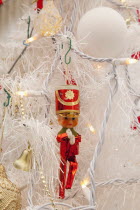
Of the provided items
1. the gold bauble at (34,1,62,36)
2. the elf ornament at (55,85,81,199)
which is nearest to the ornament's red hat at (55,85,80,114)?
the elf ornament at (55,85,81,199)

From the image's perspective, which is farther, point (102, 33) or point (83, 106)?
point (83, 106)

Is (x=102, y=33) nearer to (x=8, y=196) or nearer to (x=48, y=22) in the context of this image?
(x=48, y=22)

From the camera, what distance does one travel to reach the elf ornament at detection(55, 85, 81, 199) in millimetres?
552

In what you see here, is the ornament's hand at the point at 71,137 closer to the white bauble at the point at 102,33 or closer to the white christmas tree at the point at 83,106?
the white christmas tree at the point at 83,106

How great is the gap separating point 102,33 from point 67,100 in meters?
0.15

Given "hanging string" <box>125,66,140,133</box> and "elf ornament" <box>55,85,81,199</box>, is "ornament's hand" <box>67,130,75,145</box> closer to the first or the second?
"elf ornament" <box>55,85,81,199</box>

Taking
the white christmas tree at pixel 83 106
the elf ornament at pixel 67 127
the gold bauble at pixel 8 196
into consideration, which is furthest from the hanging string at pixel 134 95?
the gold bauble at pixel 8 196

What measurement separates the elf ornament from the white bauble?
0.31ft

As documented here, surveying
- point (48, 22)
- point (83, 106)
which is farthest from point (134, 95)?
point (48, 22)

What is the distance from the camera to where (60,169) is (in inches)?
22.9

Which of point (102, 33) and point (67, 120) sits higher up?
point (102, 33)

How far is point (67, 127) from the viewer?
1.86 ft

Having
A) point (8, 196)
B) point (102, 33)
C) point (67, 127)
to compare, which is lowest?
point (8, 196)

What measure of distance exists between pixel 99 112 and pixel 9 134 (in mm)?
224
